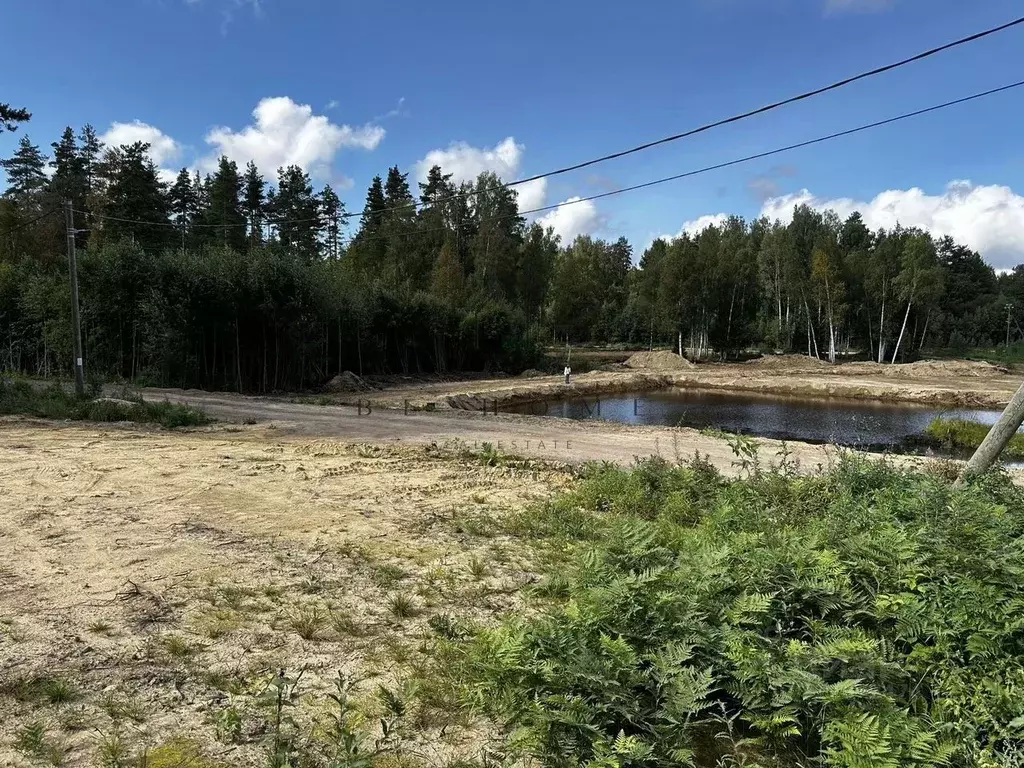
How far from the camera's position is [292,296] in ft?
74.9

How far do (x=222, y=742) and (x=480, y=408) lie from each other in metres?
20.3

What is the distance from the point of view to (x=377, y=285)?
104 feet

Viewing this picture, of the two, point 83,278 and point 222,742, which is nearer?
point 222,742

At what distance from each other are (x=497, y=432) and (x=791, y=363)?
1427 inches

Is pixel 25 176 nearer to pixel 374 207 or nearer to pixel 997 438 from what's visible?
pixel 374 207

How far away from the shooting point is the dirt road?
434 inches

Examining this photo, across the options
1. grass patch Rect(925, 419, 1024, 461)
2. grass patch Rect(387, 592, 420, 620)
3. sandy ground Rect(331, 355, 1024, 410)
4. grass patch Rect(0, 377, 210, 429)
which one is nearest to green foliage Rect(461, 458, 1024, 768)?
grass patch Rect(387, 592, 420, 620)

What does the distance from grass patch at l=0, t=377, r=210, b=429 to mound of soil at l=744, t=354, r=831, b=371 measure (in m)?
37.9

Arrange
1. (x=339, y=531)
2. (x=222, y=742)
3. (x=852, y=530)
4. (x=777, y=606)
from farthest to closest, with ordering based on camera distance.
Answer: (x=339, y=531), (x=852, y=530), (x=777, y=606), (x=222, y=742)

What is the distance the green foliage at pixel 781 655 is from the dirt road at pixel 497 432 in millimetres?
5802

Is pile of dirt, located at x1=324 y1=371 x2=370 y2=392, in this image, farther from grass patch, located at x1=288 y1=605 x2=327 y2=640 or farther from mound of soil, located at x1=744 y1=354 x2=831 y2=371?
mound of soil, located at x1=744 y1=354 x2=831 y2=371

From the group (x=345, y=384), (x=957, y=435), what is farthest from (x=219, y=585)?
(x=345, y=384)

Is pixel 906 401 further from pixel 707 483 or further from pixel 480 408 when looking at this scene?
pixel 707 483

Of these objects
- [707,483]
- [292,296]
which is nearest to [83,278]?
[292,296]
